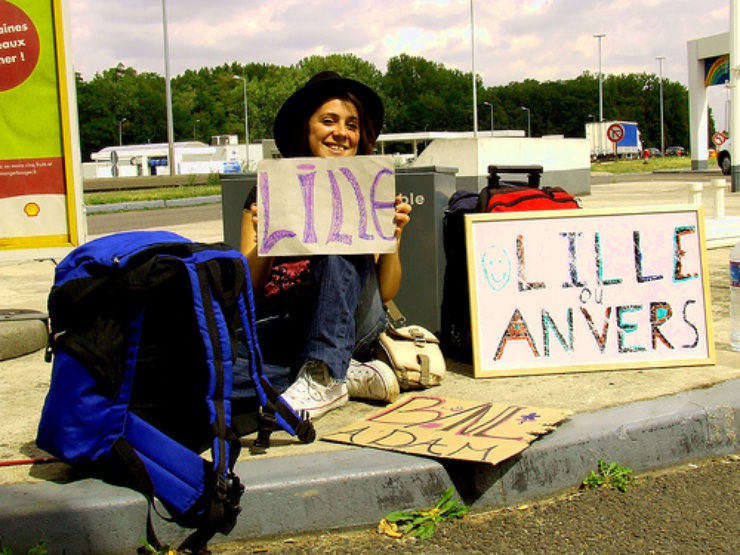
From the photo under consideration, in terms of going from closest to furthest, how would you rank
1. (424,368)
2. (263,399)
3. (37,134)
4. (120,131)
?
1. (263,399)
2. (424,368)
3. (37,134)
4. (120,131)

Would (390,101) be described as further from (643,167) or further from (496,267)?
(496,267)

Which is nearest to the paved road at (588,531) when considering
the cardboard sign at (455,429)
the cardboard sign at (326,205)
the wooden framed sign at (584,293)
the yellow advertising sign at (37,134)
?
the cardboard sign at (455,429)

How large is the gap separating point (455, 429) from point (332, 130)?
1501 millimetres

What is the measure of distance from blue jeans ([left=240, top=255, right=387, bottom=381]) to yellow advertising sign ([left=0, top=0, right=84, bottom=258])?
1.94 metres

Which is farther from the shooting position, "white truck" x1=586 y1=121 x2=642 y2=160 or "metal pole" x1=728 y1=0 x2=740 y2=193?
"white truck" x1=586 y1=121 x2=642 y2=160

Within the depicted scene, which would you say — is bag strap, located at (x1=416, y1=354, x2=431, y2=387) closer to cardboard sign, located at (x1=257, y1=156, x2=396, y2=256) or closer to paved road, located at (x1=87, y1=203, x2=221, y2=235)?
cardboard sign, located at (x1=257, y1=156, x2=396, y2=256)

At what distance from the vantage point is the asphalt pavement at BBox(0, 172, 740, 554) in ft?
8.55

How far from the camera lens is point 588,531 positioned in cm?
274

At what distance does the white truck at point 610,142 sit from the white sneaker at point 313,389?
2560 inches

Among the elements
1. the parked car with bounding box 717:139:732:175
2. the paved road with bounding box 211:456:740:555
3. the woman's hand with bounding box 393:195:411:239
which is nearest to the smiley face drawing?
the woman's hand with bounding box 393:195:411:239

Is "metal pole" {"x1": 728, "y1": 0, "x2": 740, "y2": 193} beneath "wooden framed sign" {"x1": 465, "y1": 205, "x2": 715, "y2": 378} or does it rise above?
above

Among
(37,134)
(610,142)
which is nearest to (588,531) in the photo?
(37,134)

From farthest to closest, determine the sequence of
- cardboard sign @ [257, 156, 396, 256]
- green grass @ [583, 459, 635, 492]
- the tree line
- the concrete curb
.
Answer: the tree line, cardboard sign @ [257, 156, 396, 256], green grass @ [583, 459, 635, 492], the concrete curb

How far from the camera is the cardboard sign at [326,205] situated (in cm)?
352
